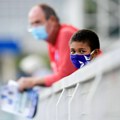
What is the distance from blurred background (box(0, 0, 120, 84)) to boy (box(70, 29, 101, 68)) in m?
30.0

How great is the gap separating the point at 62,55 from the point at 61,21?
33.0m

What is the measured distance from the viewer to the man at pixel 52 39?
7.86m

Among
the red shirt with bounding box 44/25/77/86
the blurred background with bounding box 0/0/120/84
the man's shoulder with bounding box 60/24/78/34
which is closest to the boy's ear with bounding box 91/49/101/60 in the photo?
the red shirt with bounding box 44/25/77/86

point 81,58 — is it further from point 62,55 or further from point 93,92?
point 93,92

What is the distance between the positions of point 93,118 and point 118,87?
0.62 meters

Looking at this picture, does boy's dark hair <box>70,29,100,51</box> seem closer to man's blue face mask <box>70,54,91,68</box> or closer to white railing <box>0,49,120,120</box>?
man's blue face mask <box>70,54,91,68</box>

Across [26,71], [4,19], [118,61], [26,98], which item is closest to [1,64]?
[4,19]

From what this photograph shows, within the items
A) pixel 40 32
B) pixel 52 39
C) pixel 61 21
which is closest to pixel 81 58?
pixel 52 39

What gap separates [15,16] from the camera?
45188mm

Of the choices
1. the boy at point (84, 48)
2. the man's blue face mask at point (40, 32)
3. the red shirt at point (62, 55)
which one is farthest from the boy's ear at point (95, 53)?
the man's blue face mask at point (40, 32)

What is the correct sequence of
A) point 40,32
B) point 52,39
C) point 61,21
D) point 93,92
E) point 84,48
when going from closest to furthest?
point 93,92 < point 84,48 < point 52,39 < point 40,32 < point 61,21

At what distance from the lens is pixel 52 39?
27.9 ft

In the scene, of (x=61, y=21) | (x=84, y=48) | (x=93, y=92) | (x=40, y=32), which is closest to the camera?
(x=93, y=92)

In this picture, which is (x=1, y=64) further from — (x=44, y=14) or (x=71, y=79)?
(x=71, y=79)
